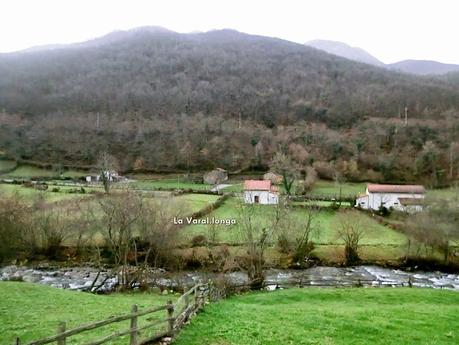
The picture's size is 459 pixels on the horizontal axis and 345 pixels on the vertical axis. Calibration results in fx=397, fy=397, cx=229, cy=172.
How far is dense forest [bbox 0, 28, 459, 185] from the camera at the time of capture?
9662cm

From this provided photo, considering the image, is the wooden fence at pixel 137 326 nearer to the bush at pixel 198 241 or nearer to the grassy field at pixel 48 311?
the grassy field at pixel 48 311

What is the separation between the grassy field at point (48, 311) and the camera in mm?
14477

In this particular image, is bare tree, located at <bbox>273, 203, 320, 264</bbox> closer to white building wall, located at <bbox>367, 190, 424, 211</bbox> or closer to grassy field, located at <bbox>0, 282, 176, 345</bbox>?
grassy field, located at <bbox>0, 282, 176, 345</bbox>

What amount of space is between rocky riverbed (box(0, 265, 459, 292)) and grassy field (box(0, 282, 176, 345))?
8.01m

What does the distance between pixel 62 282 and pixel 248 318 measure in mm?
22545

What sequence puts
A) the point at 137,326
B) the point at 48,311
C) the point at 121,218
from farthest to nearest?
the point at 121,218 → the point at 48,311 → the point at 137,326

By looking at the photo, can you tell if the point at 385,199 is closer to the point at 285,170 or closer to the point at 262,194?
the point at 262,194

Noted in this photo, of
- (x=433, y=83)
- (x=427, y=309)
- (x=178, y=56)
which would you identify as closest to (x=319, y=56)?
(x=433, y=83)

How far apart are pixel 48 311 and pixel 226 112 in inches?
4816

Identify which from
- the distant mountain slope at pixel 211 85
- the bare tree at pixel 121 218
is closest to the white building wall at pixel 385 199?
the bare tree at pixel 121 218

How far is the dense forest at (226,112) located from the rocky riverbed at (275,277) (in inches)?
1866

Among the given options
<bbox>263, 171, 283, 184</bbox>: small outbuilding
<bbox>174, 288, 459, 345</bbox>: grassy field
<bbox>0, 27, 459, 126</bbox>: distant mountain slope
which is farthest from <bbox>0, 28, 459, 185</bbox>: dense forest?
<bbox>174, 288, 459, 345</bbox>: grassy field

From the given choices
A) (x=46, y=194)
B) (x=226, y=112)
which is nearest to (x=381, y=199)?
(x=46, y=194)

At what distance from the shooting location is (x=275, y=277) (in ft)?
115
